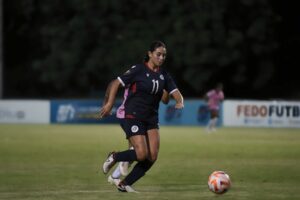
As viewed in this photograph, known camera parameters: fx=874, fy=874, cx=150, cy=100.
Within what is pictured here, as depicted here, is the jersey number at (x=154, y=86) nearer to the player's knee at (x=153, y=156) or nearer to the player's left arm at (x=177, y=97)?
the player's left arm at (x=177, y=97)

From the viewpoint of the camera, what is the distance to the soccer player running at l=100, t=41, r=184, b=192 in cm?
1313

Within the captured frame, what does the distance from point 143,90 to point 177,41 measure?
4144 cm

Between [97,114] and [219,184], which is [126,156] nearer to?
[219,184]

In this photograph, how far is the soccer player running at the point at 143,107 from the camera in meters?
13.1

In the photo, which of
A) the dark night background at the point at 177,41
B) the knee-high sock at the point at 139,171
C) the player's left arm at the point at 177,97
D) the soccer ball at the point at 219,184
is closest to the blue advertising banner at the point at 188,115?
the dark night background at the point at 177,41

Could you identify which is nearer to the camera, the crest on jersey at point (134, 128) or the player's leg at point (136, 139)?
the player's leg at point (136, 139)

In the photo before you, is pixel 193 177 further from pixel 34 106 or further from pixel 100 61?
pixel 100 61

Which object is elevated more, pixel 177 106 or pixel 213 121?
pixel 177 106

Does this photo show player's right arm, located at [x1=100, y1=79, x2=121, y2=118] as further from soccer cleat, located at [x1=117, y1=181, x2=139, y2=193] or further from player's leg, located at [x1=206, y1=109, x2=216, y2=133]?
player's leg, located at [x1=206, y1=109, x2=216, y2=133]

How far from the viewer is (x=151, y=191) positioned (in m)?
13.6

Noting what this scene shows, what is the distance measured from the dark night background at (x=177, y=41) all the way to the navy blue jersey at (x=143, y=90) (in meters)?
40.4

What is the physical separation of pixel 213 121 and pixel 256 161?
16.1 meters

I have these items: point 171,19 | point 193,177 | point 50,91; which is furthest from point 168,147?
point 50,91

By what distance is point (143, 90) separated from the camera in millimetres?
13219
